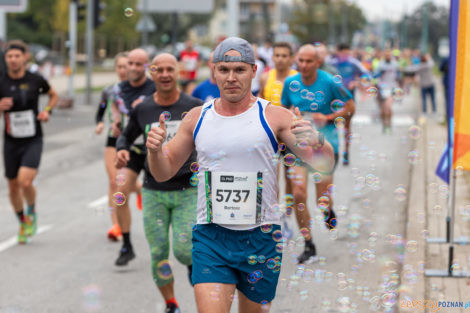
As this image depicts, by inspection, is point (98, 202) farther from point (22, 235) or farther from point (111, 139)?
point (111, 139)

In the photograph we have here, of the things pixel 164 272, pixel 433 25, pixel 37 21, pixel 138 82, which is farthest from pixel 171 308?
pixel 433 25

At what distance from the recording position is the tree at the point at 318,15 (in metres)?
76.8

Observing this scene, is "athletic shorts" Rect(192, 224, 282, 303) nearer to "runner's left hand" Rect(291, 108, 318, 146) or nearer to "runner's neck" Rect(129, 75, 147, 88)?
"runner's left hand" Rect(291, 108, 318, 146)

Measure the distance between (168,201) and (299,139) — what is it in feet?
7.13

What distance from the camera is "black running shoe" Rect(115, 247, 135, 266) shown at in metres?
7.11

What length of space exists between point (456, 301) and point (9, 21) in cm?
6831

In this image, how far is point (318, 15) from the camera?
8044 cm

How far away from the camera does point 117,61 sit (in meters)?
8.43

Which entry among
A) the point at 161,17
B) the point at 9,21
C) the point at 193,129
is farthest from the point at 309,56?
the point at 161,17

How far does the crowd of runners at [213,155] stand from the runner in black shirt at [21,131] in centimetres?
1

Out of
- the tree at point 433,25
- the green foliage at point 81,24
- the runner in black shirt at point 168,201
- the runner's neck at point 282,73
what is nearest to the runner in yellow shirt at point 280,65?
the runner's neck at point 282,73

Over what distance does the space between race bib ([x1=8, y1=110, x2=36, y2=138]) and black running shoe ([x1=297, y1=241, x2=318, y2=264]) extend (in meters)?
3.10

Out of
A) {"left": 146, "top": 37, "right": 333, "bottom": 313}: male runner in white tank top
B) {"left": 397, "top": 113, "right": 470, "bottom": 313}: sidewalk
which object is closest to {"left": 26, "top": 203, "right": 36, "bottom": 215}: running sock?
{"left": 397, "top": 113, "right": 470, "bottom": 313}: sidewalk

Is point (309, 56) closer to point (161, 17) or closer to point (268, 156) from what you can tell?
point (268, 156)
